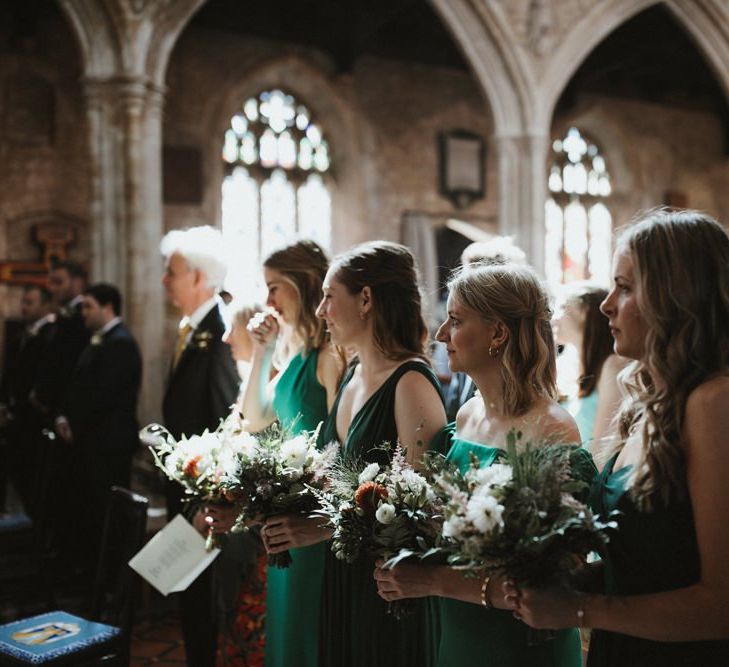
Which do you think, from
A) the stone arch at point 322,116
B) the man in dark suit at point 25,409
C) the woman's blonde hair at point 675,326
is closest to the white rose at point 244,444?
the woman's blonde hair at point 675,326

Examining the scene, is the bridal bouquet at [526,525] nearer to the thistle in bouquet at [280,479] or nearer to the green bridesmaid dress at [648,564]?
the green bridesmaid dress at [648,564]

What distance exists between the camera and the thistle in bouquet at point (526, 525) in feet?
4.73

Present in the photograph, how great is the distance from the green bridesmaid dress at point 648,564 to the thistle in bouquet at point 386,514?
0.35 meters

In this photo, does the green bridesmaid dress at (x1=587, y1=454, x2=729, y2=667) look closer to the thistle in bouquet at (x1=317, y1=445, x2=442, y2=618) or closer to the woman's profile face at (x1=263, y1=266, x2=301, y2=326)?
the thistle in bouquet at (x1=317, y1=445, x2=442, y2=618)

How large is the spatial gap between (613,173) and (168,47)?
8.09m

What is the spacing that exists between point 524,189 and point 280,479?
7.48 metres

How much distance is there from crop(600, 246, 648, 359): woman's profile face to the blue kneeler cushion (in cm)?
220

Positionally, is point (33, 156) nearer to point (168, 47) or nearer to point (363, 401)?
point (168, 47)

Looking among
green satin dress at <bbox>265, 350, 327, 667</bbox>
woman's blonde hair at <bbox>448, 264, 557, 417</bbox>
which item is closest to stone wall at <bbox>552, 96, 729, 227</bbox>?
green satin dress at <bbox>265, 350, 327, 667</bbox>

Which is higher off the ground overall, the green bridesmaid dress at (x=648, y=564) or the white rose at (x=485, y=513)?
the white rose at (x=485, y=513)

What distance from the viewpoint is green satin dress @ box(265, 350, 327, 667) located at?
261cm

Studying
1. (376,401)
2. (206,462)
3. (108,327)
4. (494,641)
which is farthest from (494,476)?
(108,327)

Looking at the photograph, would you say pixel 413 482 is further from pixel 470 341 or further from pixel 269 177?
pixel 269 177

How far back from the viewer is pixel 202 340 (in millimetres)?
3760
